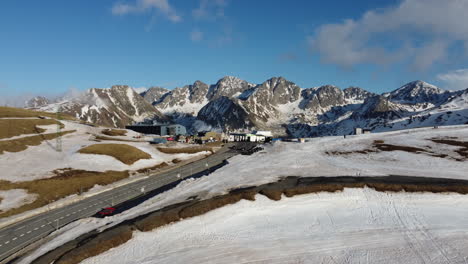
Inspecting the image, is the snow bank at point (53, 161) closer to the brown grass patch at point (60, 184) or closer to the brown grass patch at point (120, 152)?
the brown grass patch at point (120, 152)

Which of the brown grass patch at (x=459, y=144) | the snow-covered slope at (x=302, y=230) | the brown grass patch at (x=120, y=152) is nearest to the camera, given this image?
the snow-covered slope at (x=302, y=230)

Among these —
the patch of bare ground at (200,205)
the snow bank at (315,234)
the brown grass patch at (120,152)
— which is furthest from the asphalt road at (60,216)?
the brown grass patch at (120,152)

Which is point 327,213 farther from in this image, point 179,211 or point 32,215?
point 32,215

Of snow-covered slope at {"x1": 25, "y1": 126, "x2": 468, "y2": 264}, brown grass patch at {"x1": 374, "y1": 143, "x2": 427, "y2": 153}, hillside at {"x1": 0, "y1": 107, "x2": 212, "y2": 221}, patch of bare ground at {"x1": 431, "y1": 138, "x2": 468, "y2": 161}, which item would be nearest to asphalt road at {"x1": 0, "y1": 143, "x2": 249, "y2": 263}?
snow-covered slope at {"x1": 25, "y1": 126, "x2": 468, "y2": 264}

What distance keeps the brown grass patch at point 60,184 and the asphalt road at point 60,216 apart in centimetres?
513

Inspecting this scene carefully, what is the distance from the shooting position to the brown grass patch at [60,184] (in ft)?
169

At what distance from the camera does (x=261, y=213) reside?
38.5m

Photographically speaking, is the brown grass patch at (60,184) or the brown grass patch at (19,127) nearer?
the brown grass patch at (60,184)

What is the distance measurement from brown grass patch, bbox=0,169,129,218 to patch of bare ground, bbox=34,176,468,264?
2634 cm

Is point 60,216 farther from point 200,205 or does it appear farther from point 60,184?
point 200,205

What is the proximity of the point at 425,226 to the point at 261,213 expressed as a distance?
21284 mm

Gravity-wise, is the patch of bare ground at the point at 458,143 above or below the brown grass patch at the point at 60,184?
above

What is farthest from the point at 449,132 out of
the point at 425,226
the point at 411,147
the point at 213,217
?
the point at 213,217

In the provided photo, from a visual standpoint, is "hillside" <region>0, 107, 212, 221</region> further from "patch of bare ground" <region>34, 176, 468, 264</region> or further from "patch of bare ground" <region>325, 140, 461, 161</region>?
"patch of bare ground" <region>325, 140, 461, 161</region>
